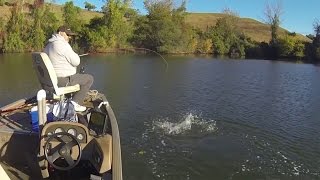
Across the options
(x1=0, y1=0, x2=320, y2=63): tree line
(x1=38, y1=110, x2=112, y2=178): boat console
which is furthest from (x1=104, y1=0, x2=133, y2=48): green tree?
(x1=38, y1=110, x2=112, y2=178): boat console

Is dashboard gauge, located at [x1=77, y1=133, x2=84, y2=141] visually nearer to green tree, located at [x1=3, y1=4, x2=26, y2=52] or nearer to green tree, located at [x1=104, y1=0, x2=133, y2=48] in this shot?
green tree, located at [x1=3, y1=4, x2=26, y2=52]

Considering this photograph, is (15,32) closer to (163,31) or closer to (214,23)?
(163,31)

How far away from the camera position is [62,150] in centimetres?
621

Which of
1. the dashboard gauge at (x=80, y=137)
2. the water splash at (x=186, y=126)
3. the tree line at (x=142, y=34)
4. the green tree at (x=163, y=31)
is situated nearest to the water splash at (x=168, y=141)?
the water splash at (x=186, y=126)

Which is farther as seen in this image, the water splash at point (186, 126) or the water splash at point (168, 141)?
the water splash at point (186, 126)

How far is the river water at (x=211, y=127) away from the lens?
10429mm

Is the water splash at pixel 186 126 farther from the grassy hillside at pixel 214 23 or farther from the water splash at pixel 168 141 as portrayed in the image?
the grassy hillside at pixel 214 23

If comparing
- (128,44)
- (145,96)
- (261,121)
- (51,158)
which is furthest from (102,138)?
(128,44)

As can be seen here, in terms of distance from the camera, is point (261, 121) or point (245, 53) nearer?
point (261, 121)

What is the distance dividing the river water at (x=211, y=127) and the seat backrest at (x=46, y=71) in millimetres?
2872

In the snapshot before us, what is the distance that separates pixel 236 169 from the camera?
10.4 meters

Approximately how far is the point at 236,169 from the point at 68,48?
5.12 meters

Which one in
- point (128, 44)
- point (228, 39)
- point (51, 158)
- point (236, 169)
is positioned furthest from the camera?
point (228, 39)

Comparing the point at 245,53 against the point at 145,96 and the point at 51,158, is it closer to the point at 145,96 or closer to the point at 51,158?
the point at 145,96
